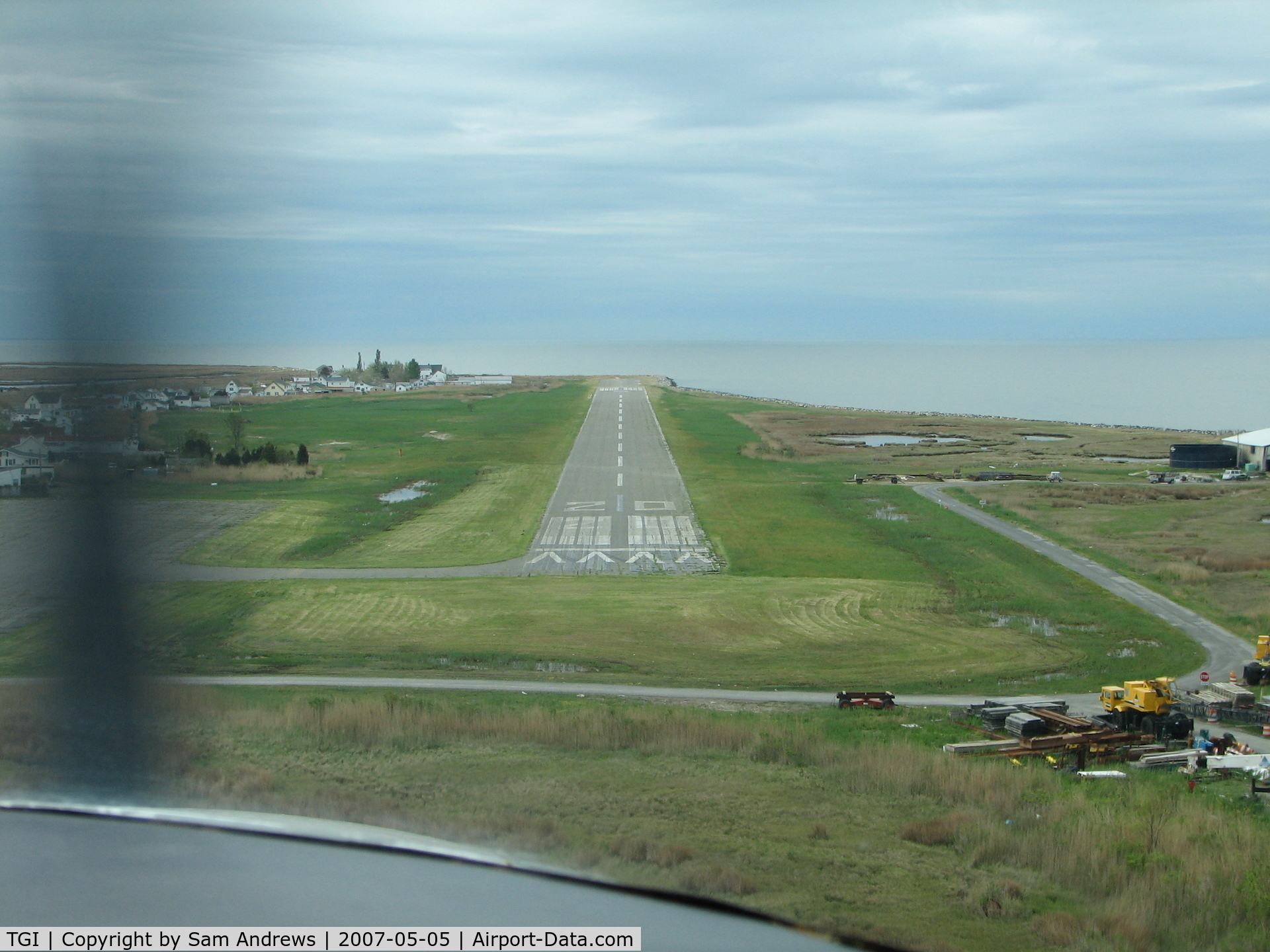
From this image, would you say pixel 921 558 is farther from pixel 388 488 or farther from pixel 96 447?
pixel 96 447

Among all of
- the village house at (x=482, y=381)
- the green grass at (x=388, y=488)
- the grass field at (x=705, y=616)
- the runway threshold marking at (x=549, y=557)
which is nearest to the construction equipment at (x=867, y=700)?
the grass field at (x=705, y=616)

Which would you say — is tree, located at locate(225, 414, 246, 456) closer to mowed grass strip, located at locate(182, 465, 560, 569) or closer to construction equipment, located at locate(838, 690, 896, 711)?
mowed grass strip, located at locate(182, 465, 560, 569)

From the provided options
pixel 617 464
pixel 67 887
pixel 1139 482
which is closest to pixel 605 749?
pixel 67 887

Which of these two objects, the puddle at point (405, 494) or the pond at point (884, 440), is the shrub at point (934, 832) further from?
the pond at point (884, 440)

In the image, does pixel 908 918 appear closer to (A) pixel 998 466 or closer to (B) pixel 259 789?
(B) pixel 259 789

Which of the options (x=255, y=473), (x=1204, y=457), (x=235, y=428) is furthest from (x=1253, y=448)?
(x=235, y=428)

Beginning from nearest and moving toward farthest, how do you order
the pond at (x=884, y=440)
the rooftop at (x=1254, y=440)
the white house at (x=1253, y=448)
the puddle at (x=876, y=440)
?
the white house at (x=1253, y=448), the rooftop at (x=1254, y=440), the puddle at (x=876, y=440), the pond at (x=884, y=440)

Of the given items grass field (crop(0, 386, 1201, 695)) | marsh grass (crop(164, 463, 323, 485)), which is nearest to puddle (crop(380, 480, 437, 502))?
grass field (crop(0, 386, 1201, 695))
